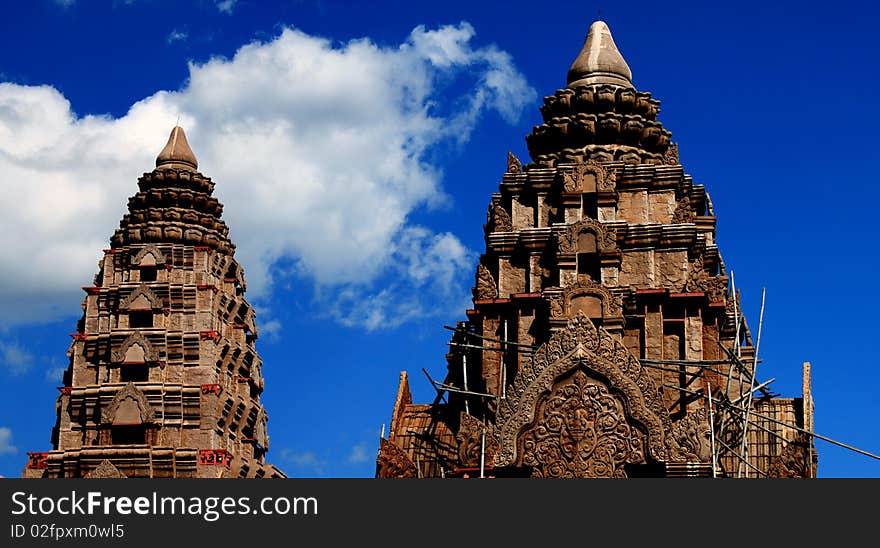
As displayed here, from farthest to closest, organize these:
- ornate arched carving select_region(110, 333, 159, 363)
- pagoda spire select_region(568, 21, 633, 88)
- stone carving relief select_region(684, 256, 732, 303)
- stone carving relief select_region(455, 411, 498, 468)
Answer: ornate arched carving select_region(110, 333, 159, 363) → pagoda spire select_region(568, 21, 633, 88) → stone carving relief select_region(684, 256, 732, 303) → stone carving relief select_region(455, 411, 498, 468)

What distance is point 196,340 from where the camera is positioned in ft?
222

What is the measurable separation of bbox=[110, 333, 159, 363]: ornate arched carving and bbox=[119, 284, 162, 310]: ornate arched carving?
1505mm

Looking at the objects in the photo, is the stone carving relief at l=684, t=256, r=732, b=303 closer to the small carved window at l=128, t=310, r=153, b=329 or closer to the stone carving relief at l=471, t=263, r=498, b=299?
the stone carving relief at l=471, t=263, r=498, b=299

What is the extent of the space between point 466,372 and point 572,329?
334 inches

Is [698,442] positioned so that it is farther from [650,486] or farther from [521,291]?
[521,291]

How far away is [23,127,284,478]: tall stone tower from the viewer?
65312 mm

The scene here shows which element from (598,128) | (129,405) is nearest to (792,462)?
(598,128)

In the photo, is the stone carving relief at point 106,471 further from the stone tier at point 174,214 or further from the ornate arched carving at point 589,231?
the ornate arched carving at point 589,231

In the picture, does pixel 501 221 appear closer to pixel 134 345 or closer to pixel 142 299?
pixel 134 345

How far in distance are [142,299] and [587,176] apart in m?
29.4

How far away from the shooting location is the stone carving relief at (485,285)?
4319cm

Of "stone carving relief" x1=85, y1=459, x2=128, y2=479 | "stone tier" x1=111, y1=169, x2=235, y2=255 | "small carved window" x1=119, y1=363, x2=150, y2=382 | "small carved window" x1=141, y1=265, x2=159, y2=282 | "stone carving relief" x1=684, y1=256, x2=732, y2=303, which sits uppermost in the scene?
"stone tier" x1=111, y1=169, x2=235, y2=255

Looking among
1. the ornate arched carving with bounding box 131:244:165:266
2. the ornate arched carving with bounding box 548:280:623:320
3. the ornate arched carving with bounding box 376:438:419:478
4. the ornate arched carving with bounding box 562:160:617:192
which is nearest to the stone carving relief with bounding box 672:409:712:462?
the ornate arched carving with bounding box 548:280:623:320

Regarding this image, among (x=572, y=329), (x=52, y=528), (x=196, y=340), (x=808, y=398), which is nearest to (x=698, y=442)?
(x=572, y=329)
